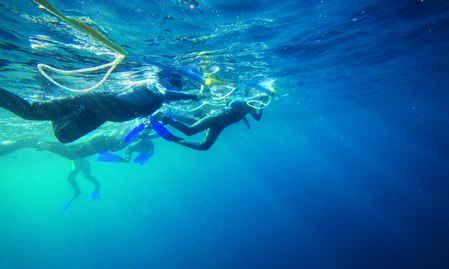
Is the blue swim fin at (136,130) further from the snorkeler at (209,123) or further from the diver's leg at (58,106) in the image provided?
the diver's leg at (58,106)

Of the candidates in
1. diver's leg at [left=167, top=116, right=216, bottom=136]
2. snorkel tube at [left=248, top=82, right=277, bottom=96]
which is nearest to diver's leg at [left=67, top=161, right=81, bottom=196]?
diver's leg at [left=167, top=116, right=216, bottom=136]

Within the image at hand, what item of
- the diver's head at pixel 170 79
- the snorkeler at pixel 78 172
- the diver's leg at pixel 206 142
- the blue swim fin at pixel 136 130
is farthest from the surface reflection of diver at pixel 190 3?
the snorkeler at pixel 78 172

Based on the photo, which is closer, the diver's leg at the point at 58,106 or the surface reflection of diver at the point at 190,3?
the diver's leg at the point at 58,106

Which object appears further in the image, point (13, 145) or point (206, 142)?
point (13, 145)

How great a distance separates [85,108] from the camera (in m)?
4.16

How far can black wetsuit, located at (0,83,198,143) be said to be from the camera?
3.61 m

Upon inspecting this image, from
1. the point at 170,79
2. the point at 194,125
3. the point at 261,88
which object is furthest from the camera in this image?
the point at 261,88

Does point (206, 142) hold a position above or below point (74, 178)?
above

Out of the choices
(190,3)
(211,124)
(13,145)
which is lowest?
(13,145)

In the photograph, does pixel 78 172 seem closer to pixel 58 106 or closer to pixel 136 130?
pixel 136 130

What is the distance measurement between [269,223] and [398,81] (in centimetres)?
3390

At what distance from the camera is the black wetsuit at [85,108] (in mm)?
3609

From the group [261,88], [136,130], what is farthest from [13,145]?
[261,88]

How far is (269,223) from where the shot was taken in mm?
42375
